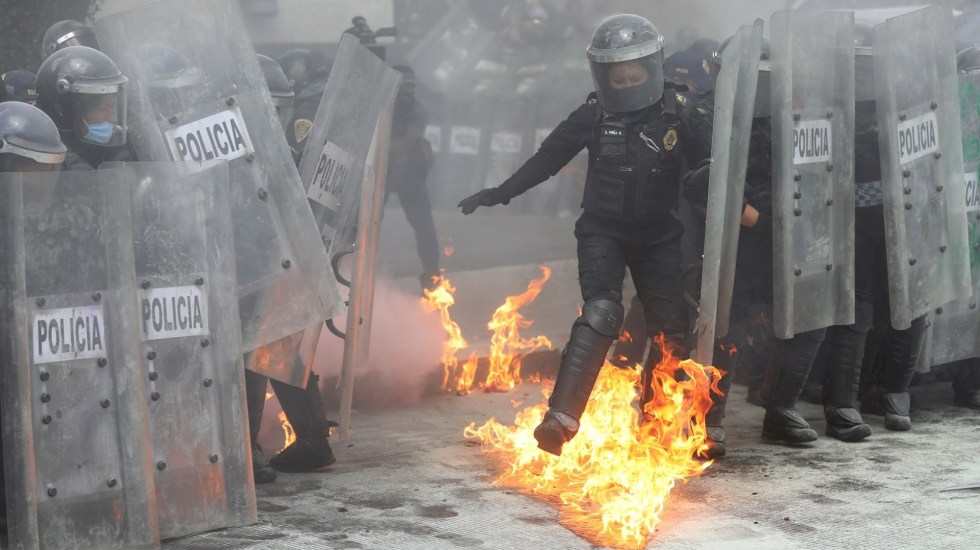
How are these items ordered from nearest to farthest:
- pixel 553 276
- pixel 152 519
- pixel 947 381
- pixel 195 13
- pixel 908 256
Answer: pixel 152 519, pixel 195 13, pixel 908 256, pixel 947 381, pixel 553 276

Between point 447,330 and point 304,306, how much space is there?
245 cm

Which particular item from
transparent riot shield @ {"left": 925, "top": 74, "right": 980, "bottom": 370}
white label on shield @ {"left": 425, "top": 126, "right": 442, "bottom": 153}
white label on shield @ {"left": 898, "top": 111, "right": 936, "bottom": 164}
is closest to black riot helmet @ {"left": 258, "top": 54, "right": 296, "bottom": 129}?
white label on shield @ {"left": 898, "top": 111, "right": 936, "bottom": 164}

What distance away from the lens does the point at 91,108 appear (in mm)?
4637

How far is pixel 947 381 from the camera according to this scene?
7.14m

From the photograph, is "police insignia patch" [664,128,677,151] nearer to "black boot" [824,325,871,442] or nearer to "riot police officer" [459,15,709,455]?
"riot police officer" [459,15,709,455]

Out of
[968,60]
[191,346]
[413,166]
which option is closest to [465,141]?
[413,166]

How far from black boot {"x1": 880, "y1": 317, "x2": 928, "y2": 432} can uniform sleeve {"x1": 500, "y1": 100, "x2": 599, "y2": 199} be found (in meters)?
1.86

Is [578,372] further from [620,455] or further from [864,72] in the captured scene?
[864,72]

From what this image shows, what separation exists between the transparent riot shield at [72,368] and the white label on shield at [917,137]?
3436 mm

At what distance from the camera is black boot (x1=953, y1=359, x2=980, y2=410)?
21.1 feet

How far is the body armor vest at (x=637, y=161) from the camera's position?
5.35m

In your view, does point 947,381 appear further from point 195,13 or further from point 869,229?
point 195,13

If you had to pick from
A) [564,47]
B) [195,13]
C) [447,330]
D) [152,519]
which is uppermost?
[564,47]

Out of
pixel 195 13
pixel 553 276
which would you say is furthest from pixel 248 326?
pixel 553 276
